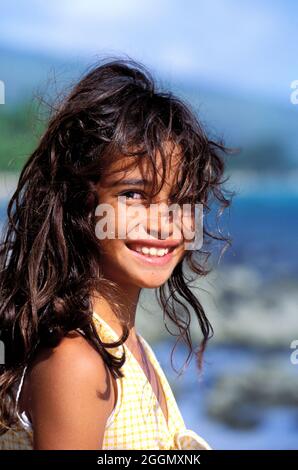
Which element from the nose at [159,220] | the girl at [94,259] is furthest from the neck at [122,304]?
the nose at [159,220]

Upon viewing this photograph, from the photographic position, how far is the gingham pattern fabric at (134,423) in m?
1.19

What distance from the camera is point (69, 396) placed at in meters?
1.09

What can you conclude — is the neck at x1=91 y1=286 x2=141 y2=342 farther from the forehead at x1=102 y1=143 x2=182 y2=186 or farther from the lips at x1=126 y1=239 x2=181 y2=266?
the forehead at x1=102 y1=143 x2=182 y2=186

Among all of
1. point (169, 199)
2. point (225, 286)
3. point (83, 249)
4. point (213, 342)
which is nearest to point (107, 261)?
point (83, 249)

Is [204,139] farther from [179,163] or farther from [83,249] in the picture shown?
[83,249]

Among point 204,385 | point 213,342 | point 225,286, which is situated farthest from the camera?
point 225,286

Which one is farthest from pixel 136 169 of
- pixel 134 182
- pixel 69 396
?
pixel 69 396

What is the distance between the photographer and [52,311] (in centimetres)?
119

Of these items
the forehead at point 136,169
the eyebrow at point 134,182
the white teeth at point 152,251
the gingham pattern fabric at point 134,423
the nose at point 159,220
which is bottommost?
the gingham pattern fabric at point 134,423

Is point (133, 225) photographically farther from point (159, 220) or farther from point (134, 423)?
point (134, 423)

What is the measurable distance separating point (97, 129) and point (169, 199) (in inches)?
6.6

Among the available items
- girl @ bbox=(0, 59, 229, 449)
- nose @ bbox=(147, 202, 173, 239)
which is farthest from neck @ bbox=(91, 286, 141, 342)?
nose @ bbox=(147, 202, 173, 239)

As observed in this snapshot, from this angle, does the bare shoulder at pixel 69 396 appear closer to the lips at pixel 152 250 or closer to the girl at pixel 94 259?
the girl at pixel 94 259

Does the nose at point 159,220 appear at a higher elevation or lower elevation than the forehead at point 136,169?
lower
